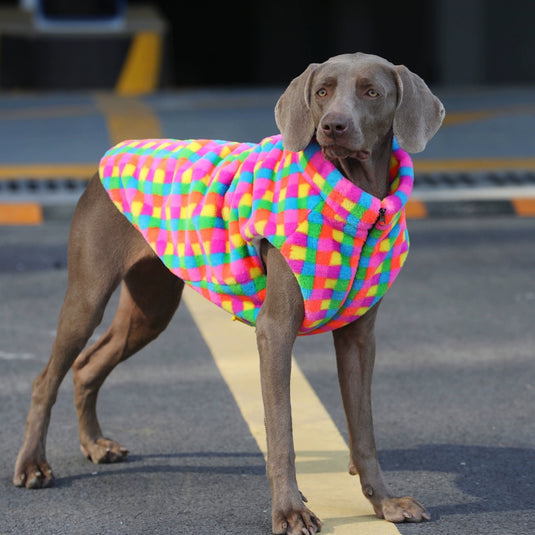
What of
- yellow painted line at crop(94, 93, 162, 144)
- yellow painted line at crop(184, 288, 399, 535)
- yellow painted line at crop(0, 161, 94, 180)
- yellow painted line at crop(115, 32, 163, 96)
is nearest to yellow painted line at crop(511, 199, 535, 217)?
yellow painted line at crop(94, 93, 162, 144)

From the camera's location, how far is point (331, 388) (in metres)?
4.99

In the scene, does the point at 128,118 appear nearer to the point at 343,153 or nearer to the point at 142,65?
the point at 142,65

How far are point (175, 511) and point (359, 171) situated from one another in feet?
3.84

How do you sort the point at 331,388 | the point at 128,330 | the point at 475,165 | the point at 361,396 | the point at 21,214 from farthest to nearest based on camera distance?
the point at 475,165, the point at 21,214, the point at 331,388, the point at 128,330, the point at 361,396

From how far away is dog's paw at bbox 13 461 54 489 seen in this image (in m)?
3.93

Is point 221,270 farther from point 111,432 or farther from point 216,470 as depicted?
point 111,432

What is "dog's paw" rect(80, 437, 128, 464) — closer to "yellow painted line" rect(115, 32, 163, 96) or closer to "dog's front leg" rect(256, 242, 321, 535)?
"dog's front leg" rect(256, 242, 321, 535)

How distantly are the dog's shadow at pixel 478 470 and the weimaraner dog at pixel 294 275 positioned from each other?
0.71 ft

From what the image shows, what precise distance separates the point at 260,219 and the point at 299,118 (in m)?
0.31

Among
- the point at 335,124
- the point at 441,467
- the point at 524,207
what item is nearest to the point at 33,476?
the point at 441,467

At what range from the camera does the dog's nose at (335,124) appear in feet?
10.8

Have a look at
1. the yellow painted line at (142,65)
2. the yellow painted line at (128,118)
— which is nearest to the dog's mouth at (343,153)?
the yellow painted line at (128,118)

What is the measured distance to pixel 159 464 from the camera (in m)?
4.15

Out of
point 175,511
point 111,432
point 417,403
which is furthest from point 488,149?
point 175,511
